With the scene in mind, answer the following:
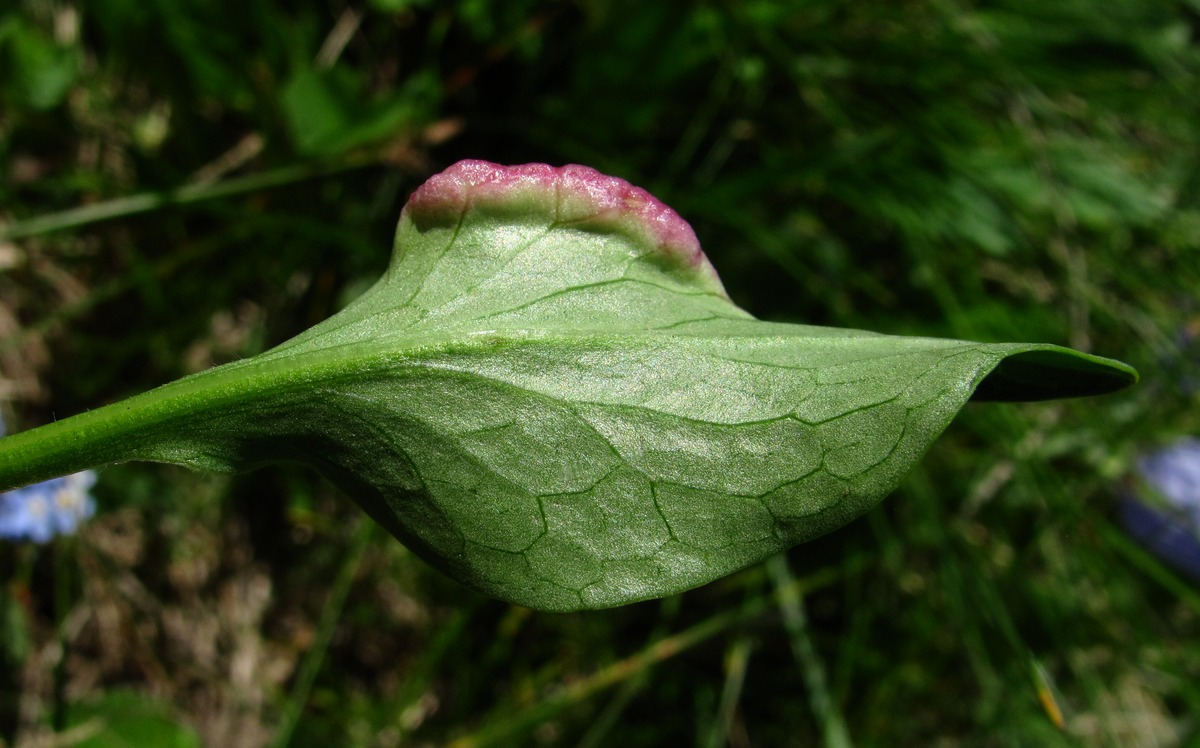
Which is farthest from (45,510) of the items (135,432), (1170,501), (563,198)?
(1170,501)

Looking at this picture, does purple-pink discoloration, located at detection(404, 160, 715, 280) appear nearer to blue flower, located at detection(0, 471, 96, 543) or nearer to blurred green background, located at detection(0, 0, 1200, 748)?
blurred green background, located at detection(0, 0, 1200, 748)

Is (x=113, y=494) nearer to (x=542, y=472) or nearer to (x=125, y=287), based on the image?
(x=125, y=287)

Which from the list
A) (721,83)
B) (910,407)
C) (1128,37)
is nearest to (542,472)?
(910,407)

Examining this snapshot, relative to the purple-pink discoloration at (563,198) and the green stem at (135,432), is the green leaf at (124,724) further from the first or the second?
the purple-pink discoloration at (563,198)

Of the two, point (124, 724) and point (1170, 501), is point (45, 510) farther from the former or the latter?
point (1170, 501)

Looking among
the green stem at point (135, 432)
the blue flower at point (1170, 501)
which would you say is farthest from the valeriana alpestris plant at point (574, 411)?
the blue flower at point (1170, 501)

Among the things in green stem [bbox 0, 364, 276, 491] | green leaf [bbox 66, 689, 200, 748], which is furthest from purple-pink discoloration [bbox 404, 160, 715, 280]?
green leaf [bbox 66, 689, 200, 748]
